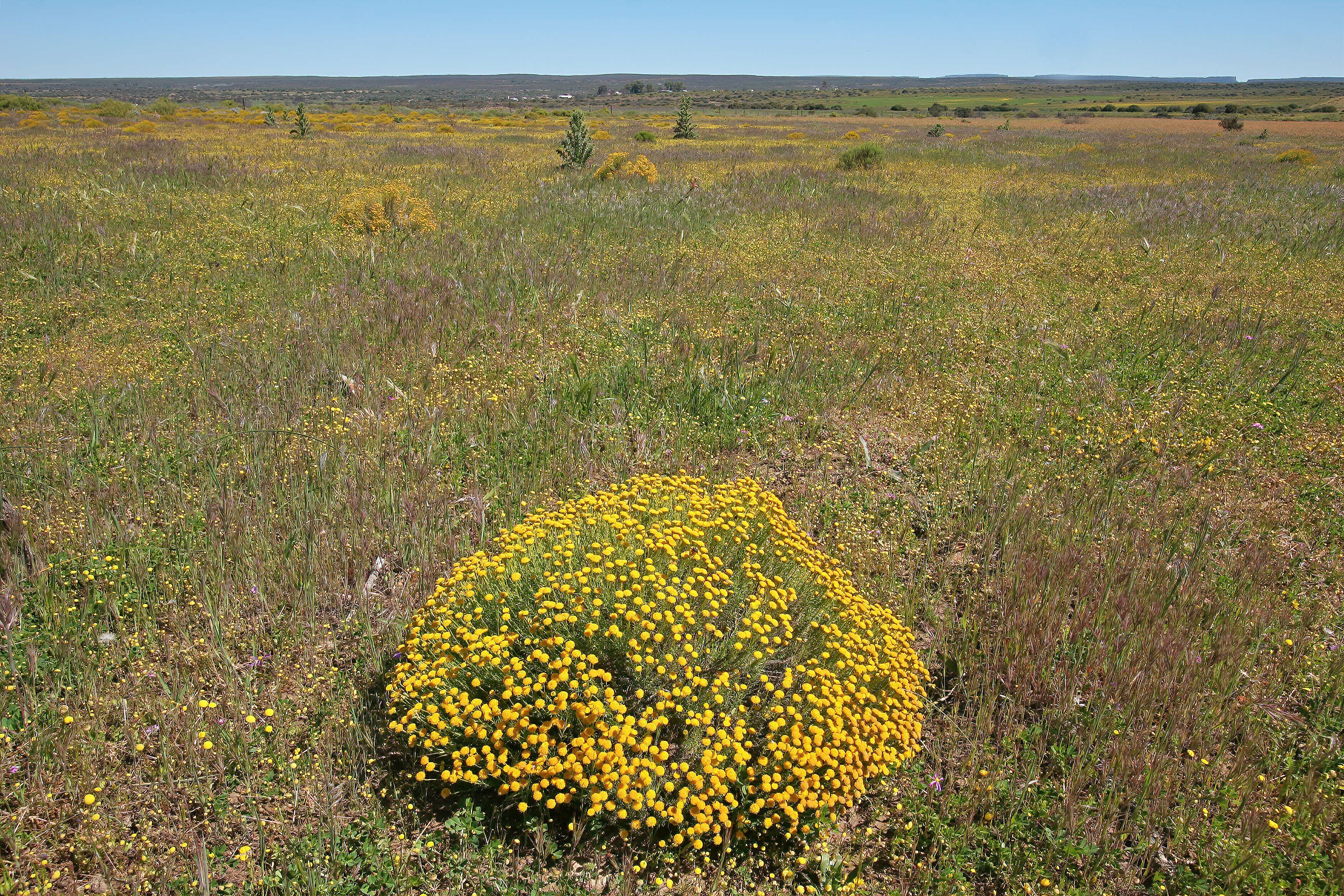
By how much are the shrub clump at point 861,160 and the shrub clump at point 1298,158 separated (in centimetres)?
1442

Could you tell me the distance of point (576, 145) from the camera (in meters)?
18.9

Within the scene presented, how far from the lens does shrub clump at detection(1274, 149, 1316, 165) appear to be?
2388cm

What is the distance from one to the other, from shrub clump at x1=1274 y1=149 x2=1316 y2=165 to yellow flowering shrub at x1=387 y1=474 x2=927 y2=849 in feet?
98.2

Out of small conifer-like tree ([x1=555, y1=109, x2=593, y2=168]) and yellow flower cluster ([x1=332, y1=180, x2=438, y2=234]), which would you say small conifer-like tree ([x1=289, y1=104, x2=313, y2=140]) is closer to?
small conifer-like tree ([x1=555, y1=109, x2=593, y2=168])

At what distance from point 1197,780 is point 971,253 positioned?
928 cm

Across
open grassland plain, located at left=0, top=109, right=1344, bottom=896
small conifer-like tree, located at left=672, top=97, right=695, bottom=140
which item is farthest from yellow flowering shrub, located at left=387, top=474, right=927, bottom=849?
small conifer-like tree, located at left=672, top=97, right=695, bottom=140

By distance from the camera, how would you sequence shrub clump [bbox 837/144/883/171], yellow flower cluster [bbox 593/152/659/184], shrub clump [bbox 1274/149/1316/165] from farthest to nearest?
shrub clump [bbox 1274/149/1316/165]
shrub clump [bbox 837/144/883/171]
yellow flower cluster [bbox 593/152/659/184]

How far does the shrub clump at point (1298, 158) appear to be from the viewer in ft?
78.3

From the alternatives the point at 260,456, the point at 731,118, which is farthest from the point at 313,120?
the point at 260,456

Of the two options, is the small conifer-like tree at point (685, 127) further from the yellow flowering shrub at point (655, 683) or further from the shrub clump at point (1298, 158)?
the yellow flowering shrub at point (655, 683)

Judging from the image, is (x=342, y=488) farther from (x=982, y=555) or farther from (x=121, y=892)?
(x=982, y=555)

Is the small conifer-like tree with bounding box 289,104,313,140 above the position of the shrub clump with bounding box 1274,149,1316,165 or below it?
above

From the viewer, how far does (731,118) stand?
6006 centimetres

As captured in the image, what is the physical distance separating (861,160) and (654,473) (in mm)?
19185
